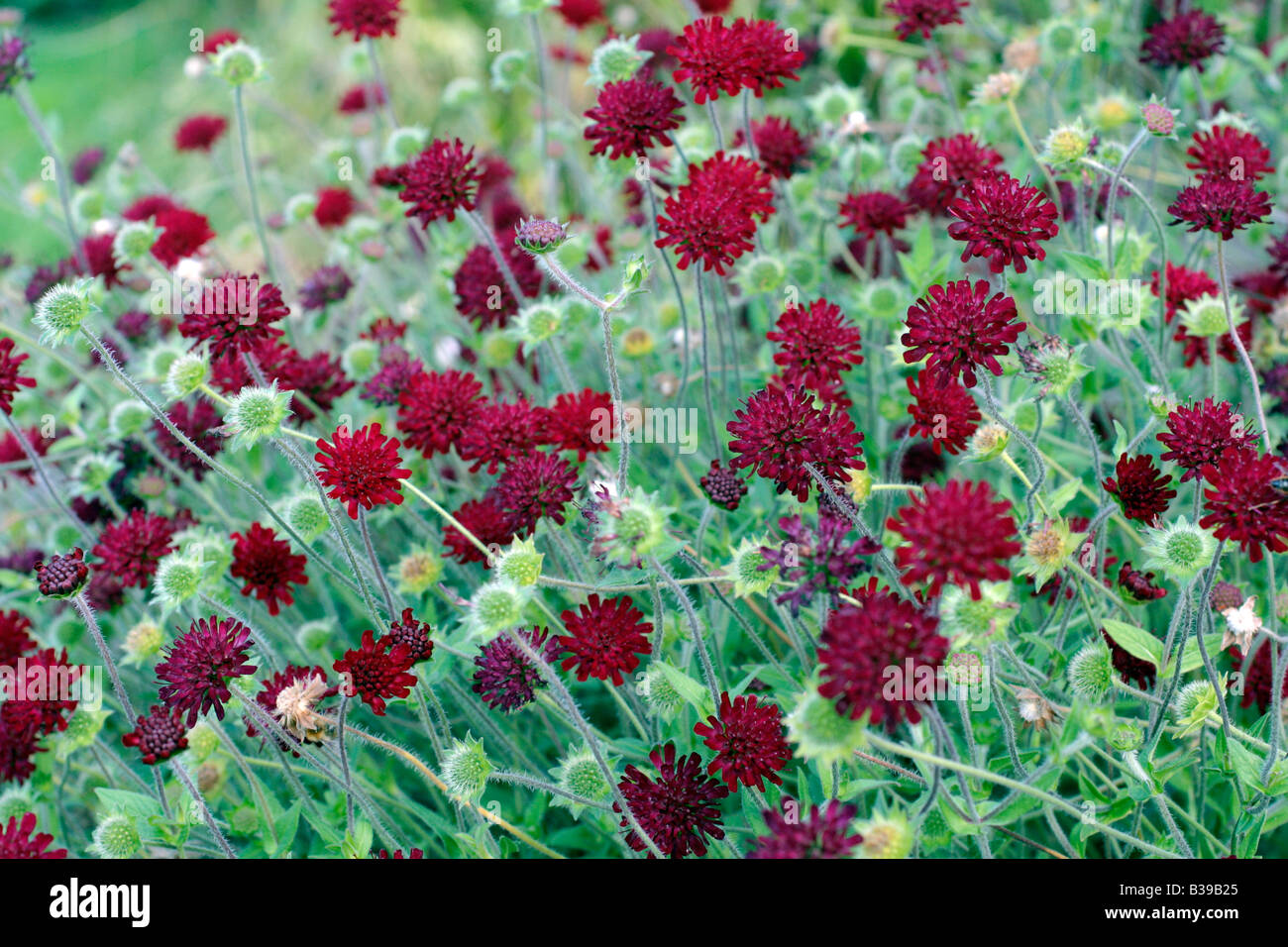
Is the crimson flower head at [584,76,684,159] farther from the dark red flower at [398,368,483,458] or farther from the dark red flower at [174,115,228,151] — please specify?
the dark red flower at [174,115,228,151]

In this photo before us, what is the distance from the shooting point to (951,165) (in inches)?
96.7

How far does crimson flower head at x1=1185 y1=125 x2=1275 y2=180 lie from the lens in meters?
2.12

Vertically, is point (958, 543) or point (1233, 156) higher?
point (1233, 156)

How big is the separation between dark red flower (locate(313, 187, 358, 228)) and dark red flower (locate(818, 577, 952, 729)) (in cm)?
291

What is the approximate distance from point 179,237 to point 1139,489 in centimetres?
263

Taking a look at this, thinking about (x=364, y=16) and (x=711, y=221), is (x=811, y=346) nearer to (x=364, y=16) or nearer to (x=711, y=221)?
(x=711, y=221)

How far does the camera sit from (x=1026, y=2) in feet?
16.3

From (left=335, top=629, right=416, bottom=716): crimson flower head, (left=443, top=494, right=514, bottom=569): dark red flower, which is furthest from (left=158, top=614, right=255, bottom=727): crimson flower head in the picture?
(left=443, top=494, right=514, bottom=569): dark red flower

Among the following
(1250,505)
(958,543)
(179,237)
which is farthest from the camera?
(179,237)

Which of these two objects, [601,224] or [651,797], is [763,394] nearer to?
[651,797]

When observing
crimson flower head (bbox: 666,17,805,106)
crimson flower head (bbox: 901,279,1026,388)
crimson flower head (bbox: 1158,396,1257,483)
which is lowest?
crimson flower head (bbox: 1158,396,1257,483)

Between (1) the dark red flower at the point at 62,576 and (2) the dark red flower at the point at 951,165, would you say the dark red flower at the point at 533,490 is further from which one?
(2) the dark red flower at the point at 951,165

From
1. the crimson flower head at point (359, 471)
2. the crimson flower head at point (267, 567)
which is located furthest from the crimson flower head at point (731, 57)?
the crimson flower head at point (267, 567)

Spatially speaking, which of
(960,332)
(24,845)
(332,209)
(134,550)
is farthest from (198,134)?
(960,332)
